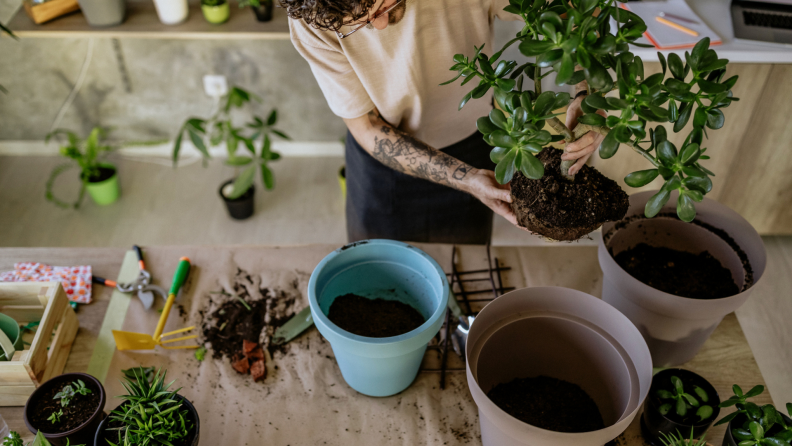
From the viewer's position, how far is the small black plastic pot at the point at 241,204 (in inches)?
103

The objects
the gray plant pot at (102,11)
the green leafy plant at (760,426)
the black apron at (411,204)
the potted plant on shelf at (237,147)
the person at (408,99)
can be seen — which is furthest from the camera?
the potted plant on shelf at (237,147)

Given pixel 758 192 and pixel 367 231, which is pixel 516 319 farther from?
pixel 758 192

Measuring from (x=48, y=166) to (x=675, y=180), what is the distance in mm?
3299

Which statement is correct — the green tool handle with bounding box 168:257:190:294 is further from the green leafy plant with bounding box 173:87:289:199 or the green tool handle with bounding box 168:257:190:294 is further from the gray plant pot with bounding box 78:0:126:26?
the gray plant pot with bounding box 78:0:126:26

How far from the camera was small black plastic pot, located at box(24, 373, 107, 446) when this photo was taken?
85 centimetres

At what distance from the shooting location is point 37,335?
3.21 feet

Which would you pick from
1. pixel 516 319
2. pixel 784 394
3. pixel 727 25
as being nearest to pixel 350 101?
pixel 516 319

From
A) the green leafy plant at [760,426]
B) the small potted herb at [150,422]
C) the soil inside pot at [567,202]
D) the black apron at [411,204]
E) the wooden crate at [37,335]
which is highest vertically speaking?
the soil inside pot at [567,202]

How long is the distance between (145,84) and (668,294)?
2.81 meters

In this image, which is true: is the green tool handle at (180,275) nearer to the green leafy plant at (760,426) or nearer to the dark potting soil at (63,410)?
the dark potting soil at (63,410)

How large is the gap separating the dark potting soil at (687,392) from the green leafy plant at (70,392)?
38.6 inches

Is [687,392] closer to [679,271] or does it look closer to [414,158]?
[679,271]

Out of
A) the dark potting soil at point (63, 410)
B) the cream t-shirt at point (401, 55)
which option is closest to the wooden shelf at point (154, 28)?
the cream t-shirt at point (401, 55)

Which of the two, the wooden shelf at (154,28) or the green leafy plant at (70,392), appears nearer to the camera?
→ the green leafy plant at (70,392)
